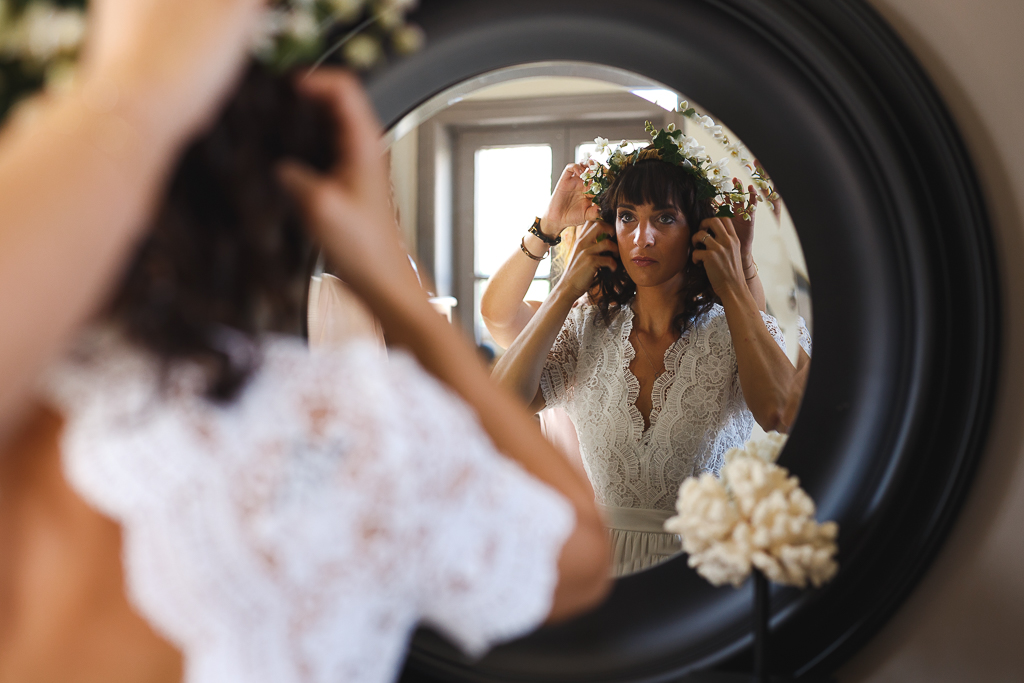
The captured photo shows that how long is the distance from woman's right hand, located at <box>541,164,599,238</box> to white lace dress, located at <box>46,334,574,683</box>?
0.43 meters

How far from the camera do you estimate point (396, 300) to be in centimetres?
30

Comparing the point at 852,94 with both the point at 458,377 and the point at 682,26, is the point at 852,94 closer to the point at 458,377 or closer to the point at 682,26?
the point at 682,26

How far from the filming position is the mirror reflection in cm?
63

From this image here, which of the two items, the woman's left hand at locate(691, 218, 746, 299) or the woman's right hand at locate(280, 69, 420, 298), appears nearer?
the woman's right hand at locate(280, 69, 420, 298)

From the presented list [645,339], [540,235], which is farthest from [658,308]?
[540,235]

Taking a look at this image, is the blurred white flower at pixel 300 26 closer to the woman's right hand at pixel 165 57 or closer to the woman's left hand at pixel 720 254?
the woman's right hand at pixel 165 57

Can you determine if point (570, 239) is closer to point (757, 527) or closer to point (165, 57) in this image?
point (757, 527)

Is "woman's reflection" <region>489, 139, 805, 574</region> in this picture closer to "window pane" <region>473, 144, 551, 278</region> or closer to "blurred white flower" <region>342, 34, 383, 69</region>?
"window pane" <region>473, 144, 551, 278</region>

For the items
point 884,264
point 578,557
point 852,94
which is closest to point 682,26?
point 852,94

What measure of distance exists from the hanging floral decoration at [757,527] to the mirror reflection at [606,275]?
0.42 feet

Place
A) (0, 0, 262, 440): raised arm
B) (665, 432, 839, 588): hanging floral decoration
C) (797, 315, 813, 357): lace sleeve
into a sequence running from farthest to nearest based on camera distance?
(797, 315, 813, 357): lace sleeve, (665, 432, 839, 588): hanging floral decoration, (0, 0, 262, 440): raised arm

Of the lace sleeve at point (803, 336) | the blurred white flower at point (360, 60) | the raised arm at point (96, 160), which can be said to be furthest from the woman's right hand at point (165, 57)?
the lace sleeve at point (803, 336)

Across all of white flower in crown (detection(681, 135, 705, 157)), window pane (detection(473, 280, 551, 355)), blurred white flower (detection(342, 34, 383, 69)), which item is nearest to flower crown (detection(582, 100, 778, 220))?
white flower in crown (detection(681, 135, 705, 157))

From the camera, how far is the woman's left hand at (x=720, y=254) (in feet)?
2.12
